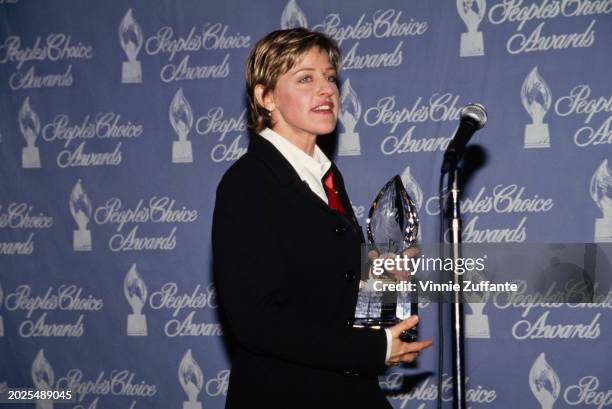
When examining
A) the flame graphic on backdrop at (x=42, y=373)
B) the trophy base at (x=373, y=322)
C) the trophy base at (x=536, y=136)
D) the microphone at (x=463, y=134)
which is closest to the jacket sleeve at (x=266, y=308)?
the trophy base at (x=373, y=322)

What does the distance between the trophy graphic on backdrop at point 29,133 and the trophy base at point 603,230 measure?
2.39 metres

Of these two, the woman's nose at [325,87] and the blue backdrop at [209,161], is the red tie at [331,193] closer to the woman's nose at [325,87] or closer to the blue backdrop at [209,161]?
the woman's nose at [325,87]

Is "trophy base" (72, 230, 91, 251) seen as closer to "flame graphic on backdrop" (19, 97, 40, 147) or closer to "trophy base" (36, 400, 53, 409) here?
→ "flame graphic on backdrop" (19, 97, 40, 147)

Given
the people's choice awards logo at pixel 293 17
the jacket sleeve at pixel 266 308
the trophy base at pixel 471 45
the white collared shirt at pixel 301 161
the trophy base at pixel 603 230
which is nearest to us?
the jacket sleeve at pixel 266 308

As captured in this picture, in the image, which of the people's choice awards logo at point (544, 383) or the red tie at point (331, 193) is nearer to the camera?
the red tie at point (331, 193)

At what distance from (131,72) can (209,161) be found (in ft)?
1.77

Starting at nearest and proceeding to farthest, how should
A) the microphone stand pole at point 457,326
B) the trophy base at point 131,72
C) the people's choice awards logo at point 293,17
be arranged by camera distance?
1. the microphone stand pole at point 457,326
2. the people's choice awards logo at point 293,17
3. the trophy base at point 131,72

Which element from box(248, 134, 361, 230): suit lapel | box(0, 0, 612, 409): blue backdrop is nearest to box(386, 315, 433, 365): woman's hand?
box(248, 134, 361, 230): suit lapel

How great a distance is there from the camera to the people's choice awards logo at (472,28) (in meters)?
2.48

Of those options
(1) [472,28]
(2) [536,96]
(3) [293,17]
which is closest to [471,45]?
(1) [472,28]

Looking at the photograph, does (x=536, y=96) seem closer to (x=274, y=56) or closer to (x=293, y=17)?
(x=293, y=17)

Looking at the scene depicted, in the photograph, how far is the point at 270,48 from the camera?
4.78ft

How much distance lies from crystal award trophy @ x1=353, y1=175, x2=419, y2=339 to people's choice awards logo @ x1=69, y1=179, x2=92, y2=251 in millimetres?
1656

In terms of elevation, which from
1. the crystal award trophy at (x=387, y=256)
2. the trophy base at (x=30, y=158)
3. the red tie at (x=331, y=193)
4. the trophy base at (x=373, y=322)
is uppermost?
the trophy base at (x=30, y=158)
